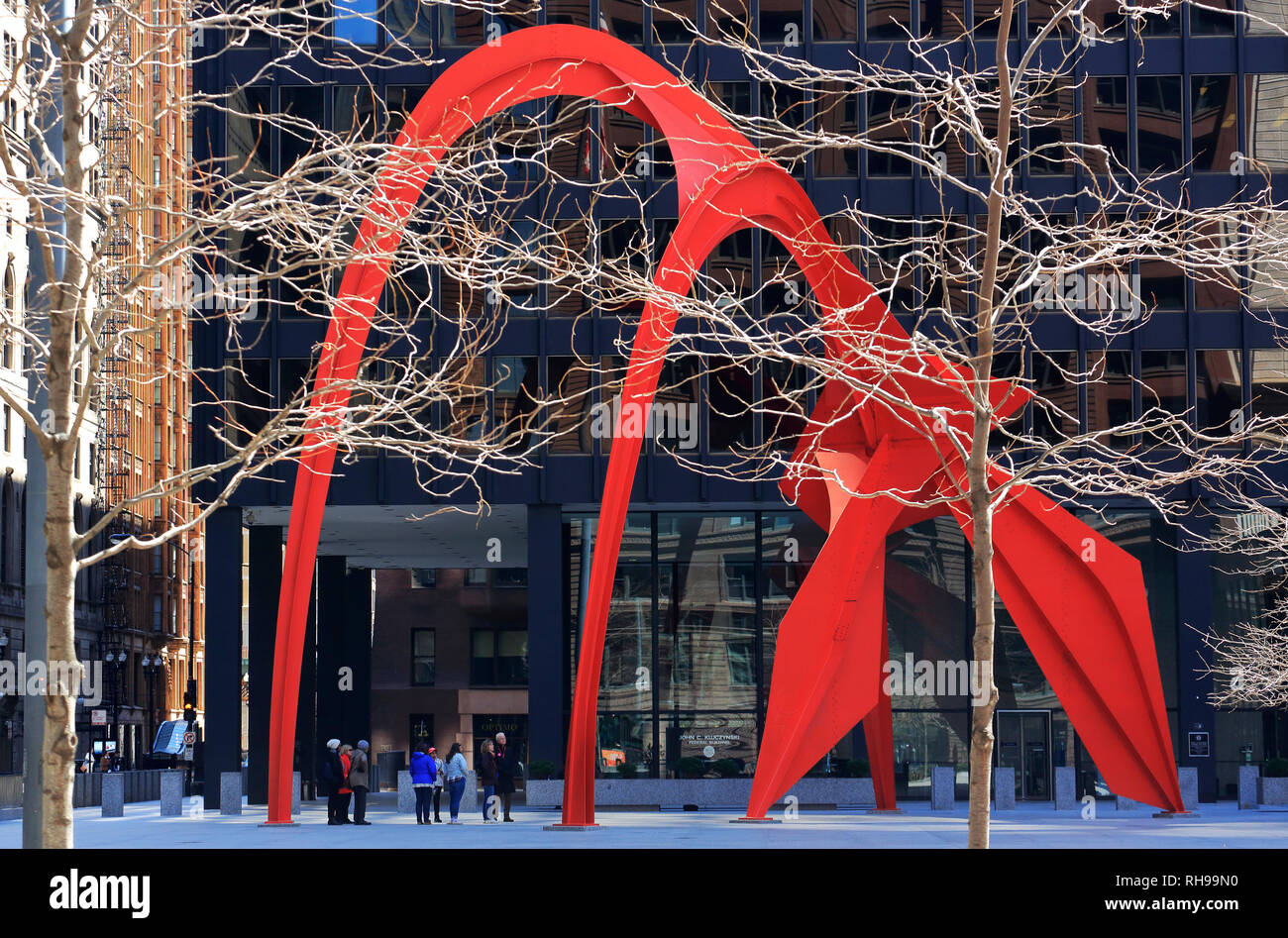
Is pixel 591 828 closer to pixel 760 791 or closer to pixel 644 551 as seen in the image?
pixel 760 791

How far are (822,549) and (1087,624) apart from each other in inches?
178

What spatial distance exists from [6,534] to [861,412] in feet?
151

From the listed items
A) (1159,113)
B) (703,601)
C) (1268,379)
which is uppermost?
(1159,113)

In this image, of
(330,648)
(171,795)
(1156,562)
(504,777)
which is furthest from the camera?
(330,648)

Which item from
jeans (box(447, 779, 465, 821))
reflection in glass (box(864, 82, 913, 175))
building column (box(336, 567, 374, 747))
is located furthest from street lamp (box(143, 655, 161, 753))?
reflection in glass (box(864, 82, 913, 175))

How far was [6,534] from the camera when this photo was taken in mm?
60625

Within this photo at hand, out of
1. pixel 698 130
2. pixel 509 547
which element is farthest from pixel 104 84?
pixel 509 547

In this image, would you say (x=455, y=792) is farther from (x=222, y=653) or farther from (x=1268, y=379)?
(x=1268, y=379)

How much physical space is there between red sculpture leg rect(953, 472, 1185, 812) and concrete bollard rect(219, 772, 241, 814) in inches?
661

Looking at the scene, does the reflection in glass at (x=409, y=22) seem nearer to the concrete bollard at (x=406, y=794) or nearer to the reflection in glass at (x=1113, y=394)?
the concrete bollard at (x=406, y=794)

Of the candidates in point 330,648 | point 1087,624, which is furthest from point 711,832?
point 330,648

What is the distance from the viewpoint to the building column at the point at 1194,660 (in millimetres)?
34969

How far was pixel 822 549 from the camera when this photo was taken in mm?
22062

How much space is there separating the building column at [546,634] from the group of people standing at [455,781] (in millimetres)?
4091
